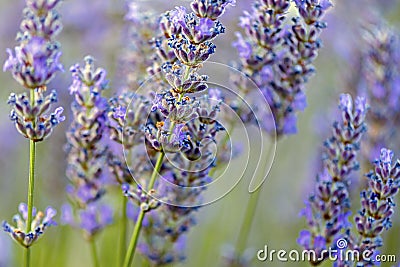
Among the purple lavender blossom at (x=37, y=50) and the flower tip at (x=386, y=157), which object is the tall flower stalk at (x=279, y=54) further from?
the purple lavender blossom at (x=37, y=50)

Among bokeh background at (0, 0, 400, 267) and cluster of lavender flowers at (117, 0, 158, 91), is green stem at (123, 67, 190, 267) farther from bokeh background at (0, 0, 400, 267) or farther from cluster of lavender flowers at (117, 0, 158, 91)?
bokeh background at (0, 0, 400, 267)

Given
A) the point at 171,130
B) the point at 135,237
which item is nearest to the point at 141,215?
the point at 135,237

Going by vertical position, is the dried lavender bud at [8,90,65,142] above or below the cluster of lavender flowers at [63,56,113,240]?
below

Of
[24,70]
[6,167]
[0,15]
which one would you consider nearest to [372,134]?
[24,70]

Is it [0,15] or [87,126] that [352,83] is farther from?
[0,15]

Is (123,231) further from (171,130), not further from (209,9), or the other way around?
(209,9)

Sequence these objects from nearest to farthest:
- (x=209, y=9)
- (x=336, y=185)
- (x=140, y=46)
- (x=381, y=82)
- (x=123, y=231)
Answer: (x=209, y=9)
(x=336, y=185)
(x=123, y=231)
(x=140, y=46)
(x=381, y=82)

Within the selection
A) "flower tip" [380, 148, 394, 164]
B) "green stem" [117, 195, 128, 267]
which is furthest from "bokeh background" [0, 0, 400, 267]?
"flower tip" [380, 148, 394, 164]
